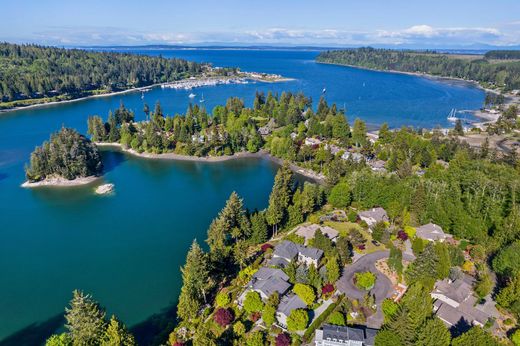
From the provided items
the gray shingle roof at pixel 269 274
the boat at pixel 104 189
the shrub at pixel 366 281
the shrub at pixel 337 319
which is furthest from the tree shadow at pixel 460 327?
the boat at pixel 104 189

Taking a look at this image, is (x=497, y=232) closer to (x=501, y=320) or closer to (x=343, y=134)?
(x=501, y=320)

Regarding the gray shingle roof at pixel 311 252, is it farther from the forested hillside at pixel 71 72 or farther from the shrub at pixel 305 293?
the forested hillside at pixel 71 72

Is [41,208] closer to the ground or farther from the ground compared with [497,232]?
closer to the ground

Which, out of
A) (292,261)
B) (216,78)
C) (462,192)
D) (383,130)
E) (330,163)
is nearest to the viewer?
(292,261)

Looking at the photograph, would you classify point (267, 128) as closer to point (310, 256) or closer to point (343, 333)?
point (310, 256)

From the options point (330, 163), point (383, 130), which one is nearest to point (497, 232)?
point (330, 163)

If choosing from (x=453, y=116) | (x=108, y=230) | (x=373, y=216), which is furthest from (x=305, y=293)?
(x=453, y=116)
